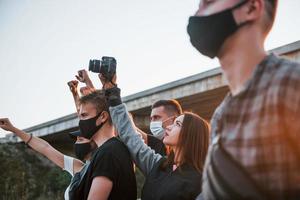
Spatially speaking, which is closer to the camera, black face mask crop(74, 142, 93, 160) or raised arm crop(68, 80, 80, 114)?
black face mask crop(74, 142, 93, 160)

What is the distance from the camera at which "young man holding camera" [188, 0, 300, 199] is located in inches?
48.0

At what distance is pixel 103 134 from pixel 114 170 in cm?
54

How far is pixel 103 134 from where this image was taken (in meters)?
3.44

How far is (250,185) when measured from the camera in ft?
4.14

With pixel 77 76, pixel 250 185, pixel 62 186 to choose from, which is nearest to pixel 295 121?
pixel 250 185

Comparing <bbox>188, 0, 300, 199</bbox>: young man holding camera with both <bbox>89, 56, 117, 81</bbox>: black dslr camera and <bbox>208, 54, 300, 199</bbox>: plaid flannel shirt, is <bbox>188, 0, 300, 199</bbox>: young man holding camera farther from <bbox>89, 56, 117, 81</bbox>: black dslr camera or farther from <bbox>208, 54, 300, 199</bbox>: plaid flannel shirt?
<bbox>89, 56, 117, 81</bbox>: black dslr camera

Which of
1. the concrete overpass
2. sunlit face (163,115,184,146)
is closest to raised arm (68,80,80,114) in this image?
sunlit face (163,115,184,146)

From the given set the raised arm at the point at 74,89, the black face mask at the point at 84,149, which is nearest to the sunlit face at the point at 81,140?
the black face mask at the point at 84,149

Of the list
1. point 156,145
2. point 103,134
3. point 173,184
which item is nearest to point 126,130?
point 103,134

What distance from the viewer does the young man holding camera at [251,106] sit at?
48.0 inches

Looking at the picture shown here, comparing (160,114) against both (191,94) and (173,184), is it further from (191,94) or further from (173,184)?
(191,94)

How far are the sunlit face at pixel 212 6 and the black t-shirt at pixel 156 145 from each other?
9.53ft

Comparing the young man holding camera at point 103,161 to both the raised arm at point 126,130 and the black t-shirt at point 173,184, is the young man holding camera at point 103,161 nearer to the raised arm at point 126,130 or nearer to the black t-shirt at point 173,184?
the raised arm at point 126,130

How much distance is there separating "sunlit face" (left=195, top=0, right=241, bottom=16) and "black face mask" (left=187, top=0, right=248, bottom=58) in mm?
13
